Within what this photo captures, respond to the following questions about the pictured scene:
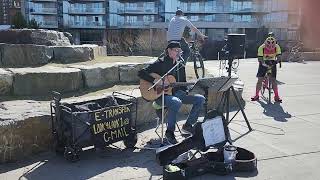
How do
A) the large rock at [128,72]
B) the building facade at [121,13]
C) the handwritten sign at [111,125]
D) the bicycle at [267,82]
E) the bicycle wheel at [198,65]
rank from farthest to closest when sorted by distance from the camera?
the building facade at [121,13], the bicycle wheel at [198,65], the bicycle at [267,82], the large rock at [128,72], the handwritten sign at [111,125]

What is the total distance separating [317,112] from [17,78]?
5715 mm

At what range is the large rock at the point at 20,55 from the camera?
788cm

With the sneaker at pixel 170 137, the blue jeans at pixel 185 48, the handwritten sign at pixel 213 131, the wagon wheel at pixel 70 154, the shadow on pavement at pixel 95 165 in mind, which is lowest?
the shadow on pavement at pixel 95 165

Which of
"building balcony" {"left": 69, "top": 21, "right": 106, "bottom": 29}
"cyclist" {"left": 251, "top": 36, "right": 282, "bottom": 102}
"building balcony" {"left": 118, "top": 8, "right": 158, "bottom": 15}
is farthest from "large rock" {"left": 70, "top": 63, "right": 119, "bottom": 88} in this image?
"building balcony" {"left": 69, "top": 21, "right": 106, "bottom": 29}

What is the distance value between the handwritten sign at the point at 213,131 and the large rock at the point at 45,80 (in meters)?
3.07

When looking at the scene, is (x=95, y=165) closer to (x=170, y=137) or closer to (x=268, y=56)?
(x=170, y=137)

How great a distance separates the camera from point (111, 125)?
17.4 ft

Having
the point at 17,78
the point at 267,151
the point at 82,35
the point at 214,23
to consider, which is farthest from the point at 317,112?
the point at 82,35

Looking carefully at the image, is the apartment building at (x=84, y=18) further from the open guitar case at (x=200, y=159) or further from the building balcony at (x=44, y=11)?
the open guitar case at (x=200, y=159)

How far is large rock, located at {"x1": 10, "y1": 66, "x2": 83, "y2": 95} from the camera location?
6586 mm

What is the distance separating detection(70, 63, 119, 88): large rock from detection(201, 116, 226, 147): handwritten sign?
10.3 feet

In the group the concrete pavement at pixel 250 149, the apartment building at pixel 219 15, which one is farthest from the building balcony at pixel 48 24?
the concrete pavement at pixel 250 149

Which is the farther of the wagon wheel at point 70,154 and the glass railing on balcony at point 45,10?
the glass railing on balcony at point 45,10

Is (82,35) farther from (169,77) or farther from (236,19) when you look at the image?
(169,77)
